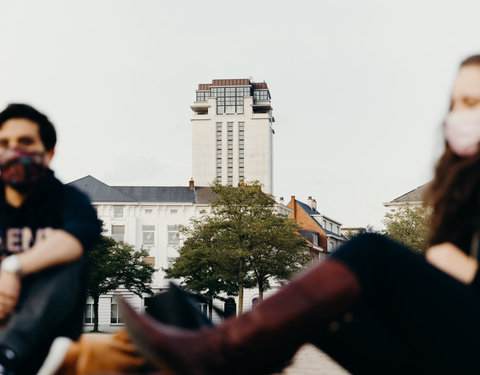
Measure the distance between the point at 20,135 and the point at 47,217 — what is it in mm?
331

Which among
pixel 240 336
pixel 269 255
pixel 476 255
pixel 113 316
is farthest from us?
pixel 113 316

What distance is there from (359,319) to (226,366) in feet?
1.64

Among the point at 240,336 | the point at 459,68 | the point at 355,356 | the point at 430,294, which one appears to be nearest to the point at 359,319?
the point at 355,356

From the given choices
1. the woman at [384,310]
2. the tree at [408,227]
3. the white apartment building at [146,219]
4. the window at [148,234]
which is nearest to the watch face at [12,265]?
the woman at [384,310]

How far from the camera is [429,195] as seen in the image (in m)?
1.81

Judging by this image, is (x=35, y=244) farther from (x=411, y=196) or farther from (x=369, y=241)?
(x=411, y=196)

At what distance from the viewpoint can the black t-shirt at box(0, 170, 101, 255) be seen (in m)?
2.05

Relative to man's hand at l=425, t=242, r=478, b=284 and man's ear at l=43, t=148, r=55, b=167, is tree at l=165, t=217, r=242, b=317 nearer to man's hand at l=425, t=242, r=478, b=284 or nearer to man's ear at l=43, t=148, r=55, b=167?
man's ear at l=43, t=148, r=55, b=167

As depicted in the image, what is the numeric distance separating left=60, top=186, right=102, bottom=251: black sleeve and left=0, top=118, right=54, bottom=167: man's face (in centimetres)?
23

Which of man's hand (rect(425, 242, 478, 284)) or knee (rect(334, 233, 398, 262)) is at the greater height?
knee (rect(334, 233, 398, 262))

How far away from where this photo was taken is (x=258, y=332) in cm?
134

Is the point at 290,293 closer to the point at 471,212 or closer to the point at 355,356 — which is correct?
the point at 355,356

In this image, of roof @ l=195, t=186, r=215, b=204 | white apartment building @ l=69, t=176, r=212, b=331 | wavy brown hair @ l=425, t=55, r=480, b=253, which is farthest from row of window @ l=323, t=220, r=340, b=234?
wavy brown hair @ l=425, t=55, r=480, b=253

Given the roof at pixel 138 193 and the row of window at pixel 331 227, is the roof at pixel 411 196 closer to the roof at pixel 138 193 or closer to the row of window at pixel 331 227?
the row of window at pixel 331 227
